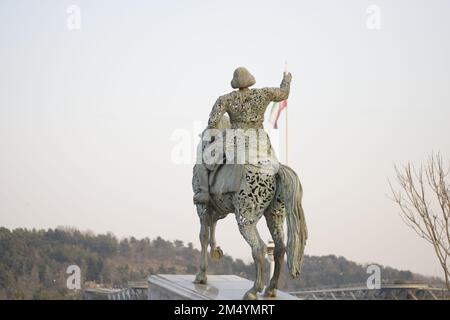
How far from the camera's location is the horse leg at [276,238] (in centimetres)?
1005

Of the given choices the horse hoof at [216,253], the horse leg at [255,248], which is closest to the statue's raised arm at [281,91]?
the horse leg at [255,248]

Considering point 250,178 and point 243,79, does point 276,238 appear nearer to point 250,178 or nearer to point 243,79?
point 250,178

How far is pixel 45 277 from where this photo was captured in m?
25.6

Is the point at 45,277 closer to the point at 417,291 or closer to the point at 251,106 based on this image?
the point at 417,291

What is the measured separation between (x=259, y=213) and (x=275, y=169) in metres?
0.54

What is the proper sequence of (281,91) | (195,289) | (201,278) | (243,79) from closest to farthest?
(281,91) < (243,79) < (195,289) < (201,278)

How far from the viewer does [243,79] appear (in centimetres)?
1023

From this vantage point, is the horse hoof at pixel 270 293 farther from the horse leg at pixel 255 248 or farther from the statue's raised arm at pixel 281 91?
the statue's raised arm at pixel 281 91

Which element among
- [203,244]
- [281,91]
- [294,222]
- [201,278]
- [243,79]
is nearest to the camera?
[294,222]

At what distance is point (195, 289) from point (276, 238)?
1186 mm

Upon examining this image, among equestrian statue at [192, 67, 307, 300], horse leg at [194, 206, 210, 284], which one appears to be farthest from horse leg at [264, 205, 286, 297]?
horse leg at [194, 206, 210, 284]

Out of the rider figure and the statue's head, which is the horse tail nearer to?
the rider figure

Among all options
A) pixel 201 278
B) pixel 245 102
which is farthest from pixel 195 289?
pixel 245 102
